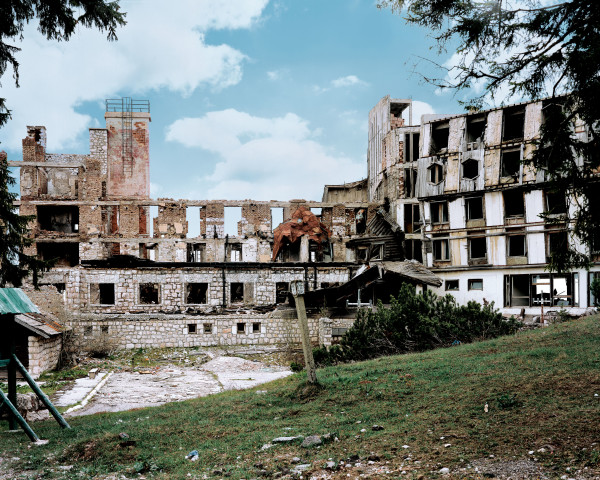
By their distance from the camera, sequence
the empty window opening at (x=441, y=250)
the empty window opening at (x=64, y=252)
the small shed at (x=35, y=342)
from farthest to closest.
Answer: the empty window opening at (x=64, y=252) → the empty window opening at (x=441, y=250) → the small shed at (x=35, y=342)

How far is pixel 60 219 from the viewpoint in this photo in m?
43.7

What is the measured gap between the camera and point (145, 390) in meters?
17.2

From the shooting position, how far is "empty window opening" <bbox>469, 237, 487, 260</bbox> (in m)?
32.0

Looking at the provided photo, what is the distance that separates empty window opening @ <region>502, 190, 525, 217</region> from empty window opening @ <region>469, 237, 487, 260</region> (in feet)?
7.03

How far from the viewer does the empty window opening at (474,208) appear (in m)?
32.2

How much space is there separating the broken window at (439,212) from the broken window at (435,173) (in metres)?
1.41

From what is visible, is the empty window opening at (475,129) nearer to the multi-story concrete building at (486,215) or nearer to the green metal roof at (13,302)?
the multi-story concrete building at (486,215)

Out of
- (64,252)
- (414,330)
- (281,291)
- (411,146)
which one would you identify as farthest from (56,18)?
(64,252)

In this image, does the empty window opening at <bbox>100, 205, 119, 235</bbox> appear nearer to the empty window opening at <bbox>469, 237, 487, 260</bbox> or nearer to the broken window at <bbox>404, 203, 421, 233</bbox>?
the broken window at <bbox>404, 203, 421, 233</bbox>

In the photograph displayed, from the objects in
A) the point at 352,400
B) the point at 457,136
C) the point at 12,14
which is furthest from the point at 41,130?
the point at 352,400

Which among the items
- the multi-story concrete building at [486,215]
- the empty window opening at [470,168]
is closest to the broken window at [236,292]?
the multi-story concrete building at [486,215]

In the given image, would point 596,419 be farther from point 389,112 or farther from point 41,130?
point 41,130

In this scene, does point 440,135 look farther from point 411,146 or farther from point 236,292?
point 236,292

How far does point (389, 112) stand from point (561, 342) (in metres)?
28.8
